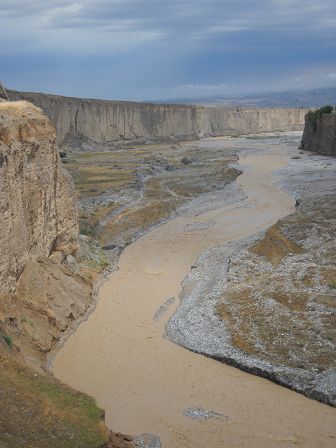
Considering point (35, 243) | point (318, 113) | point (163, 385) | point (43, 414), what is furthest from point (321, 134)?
point (43, 414)

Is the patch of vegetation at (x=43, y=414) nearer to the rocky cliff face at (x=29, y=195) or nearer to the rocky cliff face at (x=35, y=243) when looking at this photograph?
the rocky cliff face at (x=35, y=243)

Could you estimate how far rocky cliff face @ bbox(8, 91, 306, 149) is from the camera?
89.0 metres

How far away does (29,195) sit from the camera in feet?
82.6

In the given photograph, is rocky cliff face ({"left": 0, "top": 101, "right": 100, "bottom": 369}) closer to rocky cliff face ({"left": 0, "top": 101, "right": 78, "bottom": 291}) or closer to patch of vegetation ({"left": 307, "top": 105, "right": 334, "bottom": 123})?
rocky cliff face ({"left": 0, "top": 101, "right": 78, "bottom": 291})

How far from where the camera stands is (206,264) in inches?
1356

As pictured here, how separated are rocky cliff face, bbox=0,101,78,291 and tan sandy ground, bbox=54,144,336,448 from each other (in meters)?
3.63

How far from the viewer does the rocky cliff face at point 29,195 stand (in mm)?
22297

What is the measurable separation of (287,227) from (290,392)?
20507mm

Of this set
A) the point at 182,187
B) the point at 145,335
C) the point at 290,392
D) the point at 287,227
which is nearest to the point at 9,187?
the point at 145,335

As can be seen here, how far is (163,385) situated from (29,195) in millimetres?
9854

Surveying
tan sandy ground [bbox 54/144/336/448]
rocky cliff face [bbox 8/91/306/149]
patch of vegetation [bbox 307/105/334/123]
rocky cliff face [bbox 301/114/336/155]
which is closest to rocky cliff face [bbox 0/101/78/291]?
tan sandy ground [bbox 54/144/336/448]

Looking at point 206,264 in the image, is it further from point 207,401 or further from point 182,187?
point 182,187

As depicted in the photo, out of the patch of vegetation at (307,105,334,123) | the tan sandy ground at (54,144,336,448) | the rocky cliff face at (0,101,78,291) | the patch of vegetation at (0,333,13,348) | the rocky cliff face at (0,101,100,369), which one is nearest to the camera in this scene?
the tan sandy ground at (54,144,336,448)

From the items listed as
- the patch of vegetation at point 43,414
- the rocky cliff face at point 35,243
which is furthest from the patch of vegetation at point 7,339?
the patch of vegetation at point 43,414
